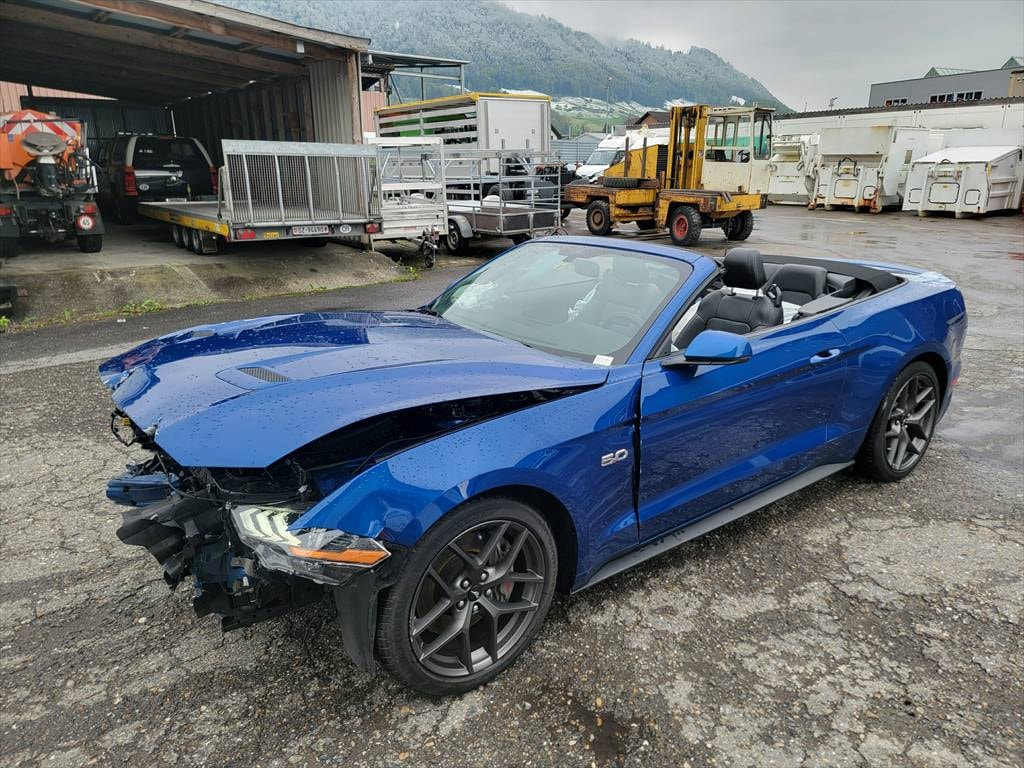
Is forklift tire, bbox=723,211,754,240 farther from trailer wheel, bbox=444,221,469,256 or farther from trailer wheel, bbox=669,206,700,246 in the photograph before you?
trailer wheel, bbox=444,221,469,256

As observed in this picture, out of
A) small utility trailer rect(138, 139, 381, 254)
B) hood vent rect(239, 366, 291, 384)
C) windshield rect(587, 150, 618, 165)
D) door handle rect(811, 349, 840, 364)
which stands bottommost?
door handle rect(811, 349, 840, 364)

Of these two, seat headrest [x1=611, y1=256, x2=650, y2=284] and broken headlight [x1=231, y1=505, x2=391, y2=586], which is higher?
seat headrest [x1=611, y1=256, x2=650, y2=284]

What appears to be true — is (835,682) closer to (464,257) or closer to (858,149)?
(464,257)

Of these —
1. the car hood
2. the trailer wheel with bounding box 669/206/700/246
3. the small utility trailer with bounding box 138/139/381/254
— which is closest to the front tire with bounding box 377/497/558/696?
the car hood

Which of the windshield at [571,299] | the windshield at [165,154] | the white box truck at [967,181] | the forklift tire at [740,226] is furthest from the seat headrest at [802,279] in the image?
the white box truck at [967,181]

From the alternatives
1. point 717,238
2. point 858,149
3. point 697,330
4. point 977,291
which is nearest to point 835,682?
point 697,330

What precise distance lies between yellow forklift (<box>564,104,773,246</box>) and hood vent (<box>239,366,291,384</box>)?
14.8 meters

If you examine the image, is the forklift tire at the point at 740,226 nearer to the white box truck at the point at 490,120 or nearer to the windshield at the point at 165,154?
the white box truck at the point at 490,120

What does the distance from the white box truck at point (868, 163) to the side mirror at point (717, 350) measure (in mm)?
25365

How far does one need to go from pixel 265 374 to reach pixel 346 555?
0.79 meters

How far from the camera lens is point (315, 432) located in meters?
2.05

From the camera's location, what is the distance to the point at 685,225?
16328 millimetres

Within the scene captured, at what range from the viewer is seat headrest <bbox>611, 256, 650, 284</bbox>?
3.24m

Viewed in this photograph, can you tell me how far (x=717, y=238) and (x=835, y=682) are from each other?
666 inches
